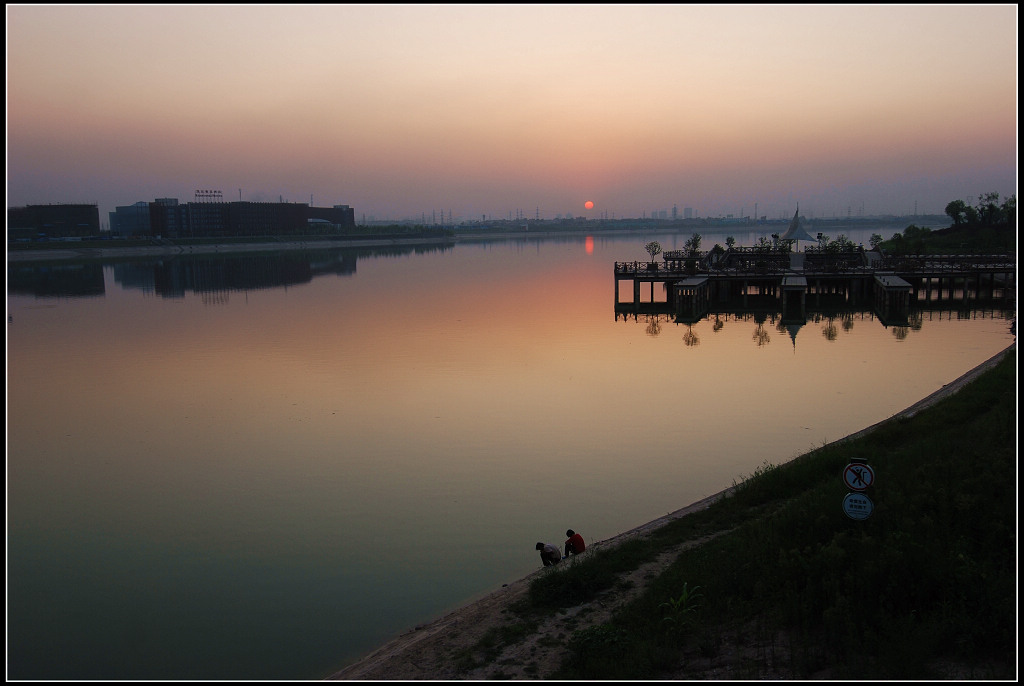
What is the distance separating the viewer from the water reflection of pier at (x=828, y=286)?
190 ft

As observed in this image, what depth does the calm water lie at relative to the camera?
52.3ft

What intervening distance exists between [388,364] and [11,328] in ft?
111

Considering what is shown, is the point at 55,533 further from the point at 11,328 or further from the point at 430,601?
the point at 11,328

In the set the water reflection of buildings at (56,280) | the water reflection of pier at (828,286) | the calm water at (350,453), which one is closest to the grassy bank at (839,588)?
the calm water at (350,453)

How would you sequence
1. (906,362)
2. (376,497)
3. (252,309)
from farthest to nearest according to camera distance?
(252,309), (906,362), (376,497)

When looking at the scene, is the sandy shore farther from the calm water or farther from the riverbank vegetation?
the riverbank vegetation

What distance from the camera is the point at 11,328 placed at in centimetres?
5597

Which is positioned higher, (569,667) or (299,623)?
(569,667)

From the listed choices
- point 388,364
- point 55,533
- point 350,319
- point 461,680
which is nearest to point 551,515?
point 461,680

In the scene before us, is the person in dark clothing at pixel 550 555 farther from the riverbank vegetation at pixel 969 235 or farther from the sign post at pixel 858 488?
the riverbank vegetation at pixel 969 235

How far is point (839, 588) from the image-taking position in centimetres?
1164

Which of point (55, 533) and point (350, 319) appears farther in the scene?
point (350, 319)

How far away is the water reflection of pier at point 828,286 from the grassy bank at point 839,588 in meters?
40.6

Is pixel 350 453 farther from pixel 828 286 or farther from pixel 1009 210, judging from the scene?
pixel 1009 210
